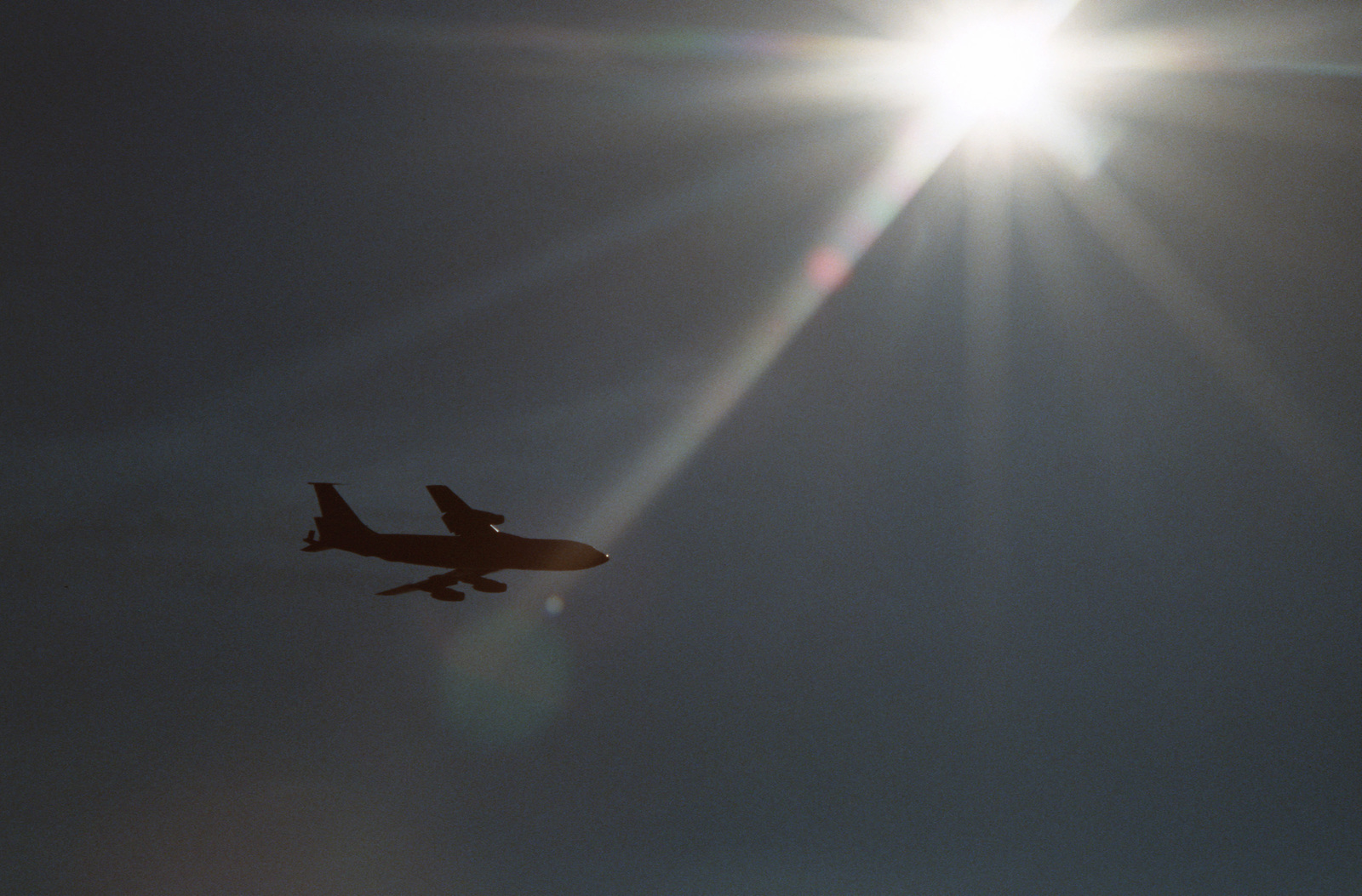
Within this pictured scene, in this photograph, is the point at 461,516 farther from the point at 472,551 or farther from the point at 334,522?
the point at 334,522

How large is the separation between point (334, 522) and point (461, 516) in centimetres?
1775

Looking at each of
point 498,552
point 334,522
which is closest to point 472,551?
point 498,552

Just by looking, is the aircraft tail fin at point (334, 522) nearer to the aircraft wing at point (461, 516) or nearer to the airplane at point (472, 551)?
the airplane at point (472, 551)

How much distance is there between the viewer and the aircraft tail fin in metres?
126

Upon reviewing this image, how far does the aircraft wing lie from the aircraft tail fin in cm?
1159

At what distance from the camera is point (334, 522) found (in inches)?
5064

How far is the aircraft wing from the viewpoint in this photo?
121875 mm

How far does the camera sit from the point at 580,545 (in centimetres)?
12338

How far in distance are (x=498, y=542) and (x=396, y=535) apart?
13.7 m

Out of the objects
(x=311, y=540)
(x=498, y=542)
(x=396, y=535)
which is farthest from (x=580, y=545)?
(x=311, y=540)

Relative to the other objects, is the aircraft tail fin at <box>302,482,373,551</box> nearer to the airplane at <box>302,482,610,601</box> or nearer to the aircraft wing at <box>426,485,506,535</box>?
the airplane at <box>302,482,610,601</box>

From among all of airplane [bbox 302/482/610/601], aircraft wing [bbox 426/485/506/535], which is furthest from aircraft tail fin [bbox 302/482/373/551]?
aircraft wing [bbox 426/485/506/535]

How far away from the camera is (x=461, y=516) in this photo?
122 meters

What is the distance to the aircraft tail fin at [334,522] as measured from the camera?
12625 centimetres
